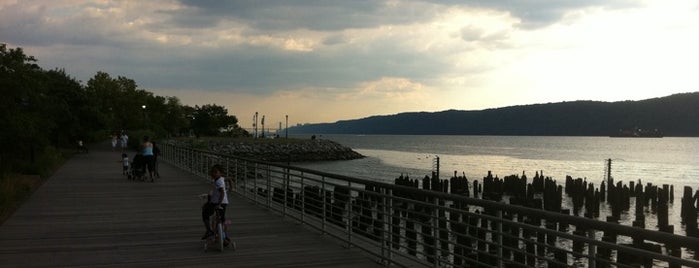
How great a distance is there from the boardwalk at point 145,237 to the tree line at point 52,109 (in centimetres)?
763

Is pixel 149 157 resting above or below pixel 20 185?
above

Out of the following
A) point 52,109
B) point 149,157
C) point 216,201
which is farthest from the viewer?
point 52,109

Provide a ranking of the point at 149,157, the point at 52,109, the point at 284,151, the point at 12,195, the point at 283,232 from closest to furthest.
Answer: the point at 283,232
the point at 12,195
the point at 149,157
the point at 52,109
the point at 284,151

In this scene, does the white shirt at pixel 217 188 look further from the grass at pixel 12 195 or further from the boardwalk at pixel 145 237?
the grass at pixel 12 195

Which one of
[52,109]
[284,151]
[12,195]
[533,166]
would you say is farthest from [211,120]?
[12,195]

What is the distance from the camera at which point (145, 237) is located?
9227 millimetres

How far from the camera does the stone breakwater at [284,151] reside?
3009 inches

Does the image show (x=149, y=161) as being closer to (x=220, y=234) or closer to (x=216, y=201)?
(x=216, y=201)

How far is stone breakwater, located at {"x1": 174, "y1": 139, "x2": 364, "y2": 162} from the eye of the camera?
251 feet

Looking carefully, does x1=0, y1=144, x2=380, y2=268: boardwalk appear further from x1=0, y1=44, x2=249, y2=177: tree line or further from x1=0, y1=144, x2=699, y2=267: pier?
x1=0, y1=44, x2=249, y2=177: tree line

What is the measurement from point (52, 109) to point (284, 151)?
54.3m

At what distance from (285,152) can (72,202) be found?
68963 millimetres

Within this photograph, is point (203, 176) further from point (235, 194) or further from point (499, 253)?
point (499, 253)

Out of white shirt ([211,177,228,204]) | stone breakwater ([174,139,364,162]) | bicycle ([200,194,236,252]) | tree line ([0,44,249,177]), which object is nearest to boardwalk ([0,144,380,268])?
bicycle ([200,194,236,252])
